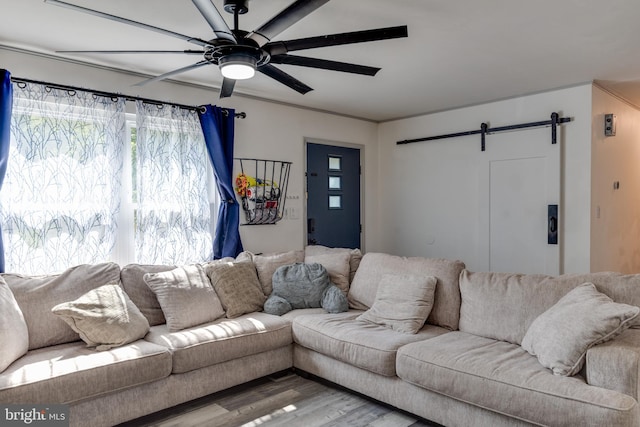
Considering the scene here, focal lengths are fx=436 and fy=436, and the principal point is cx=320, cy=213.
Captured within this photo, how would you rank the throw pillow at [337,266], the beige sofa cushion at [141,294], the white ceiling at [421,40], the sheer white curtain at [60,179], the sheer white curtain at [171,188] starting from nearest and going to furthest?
the white ceiling at [421,40] → the sheer white curtain at [60,179] → the beige sofa cushion at [141,294] → the sheer white curtain at [171,188] → the throw pillow at [337,266]

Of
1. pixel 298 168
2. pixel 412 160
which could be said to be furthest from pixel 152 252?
pixel 412 160

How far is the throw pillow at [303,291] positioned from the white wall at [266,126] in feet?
3.13

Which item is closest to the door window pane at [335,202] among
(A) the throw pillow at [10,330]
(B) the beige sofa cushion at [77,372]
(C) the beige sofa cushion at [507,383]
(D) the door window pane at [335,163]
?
(D) the door window pane at [335,163]

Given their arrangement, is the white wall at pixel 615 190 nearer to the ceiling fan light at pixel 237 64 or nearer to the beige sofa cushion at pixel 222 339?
the beige sofa cushion at pixel 222 339

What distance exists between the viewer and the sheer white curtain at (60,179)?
311 cm

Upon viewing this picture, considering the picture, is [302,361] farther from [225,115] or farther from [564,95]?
[564,95]

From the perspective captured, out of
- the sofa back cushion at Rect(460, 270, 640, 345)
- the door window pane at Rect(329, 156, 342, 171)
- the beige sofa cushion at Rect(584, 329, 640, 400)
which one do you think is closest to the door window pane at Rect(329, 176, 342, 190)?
the door window pane at Rect(329, 156, 342, 171)

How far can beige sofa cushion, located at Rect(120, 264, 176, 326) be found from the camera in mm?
3213

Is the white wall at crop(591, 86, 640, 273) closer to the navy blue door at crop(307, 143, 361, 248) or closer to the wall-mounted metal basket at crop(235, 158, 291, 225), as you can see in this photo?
the navy blue door at crop(307, 143, 361, 248)

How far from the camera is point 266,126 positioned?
473cm

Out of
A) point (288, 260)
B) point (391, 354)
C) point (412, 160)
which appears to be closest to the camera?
point (391, 354)

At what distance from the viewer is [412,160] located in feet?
18.7

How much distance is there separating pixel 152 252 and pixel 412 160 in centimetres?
344

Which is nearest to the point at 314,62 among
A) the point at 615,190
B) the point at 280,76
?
the point at 280,76
